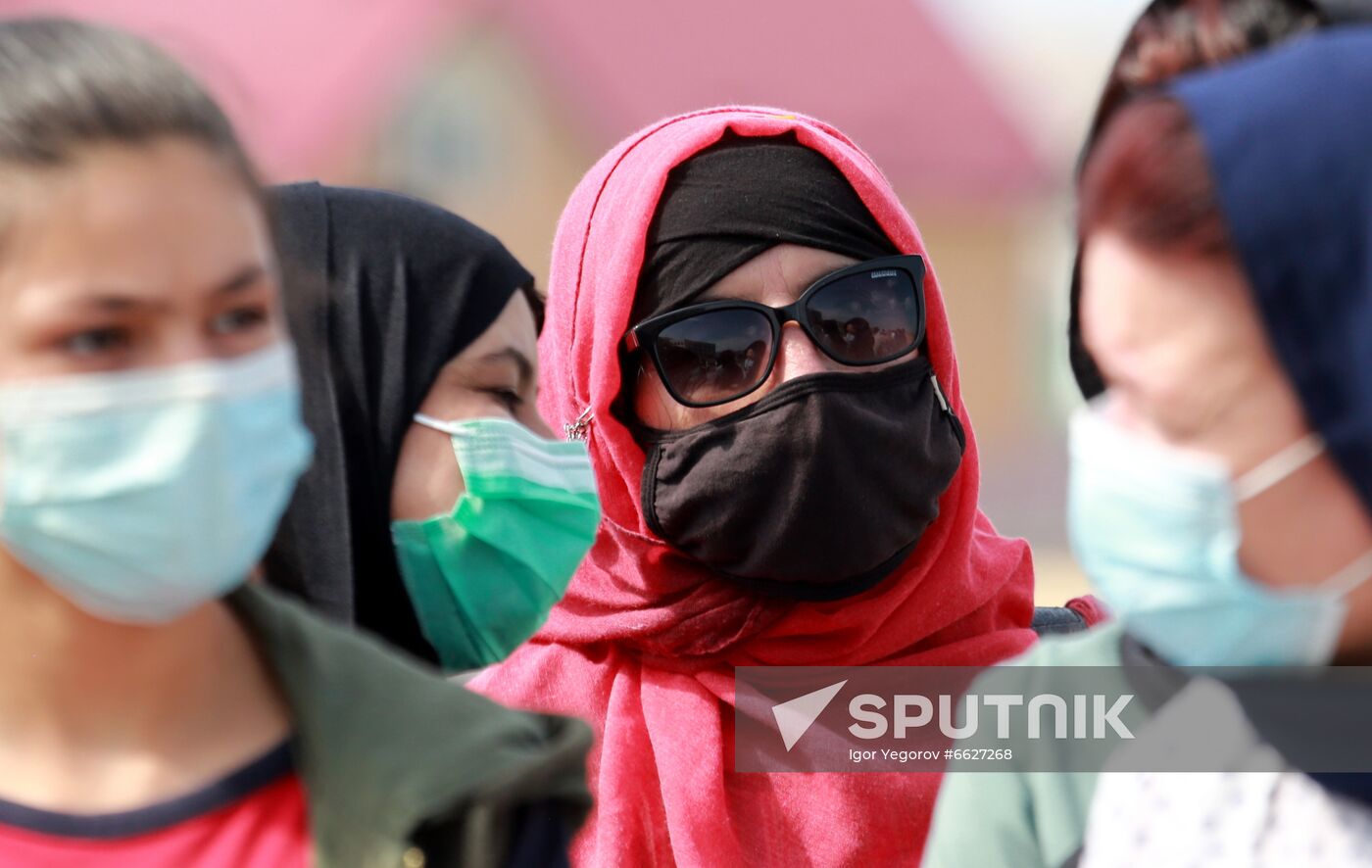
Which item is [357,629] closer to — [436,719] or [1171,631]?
[436,719]

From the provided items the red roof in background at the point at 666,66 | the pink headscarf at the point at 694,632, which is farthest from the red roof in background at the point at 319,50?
the pink headscarf at the point at 694,632

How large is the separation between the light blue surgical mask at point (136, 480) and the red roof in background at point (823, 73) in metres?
15.9

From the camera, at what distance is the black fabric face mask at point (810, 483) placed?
9.48ft

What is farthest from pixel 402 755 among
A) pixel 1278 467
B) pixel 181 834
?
pixel 1278 467

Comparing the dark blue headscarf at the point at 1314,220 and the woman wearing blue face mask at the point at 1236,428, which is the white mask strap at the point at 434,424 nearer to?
the woman wearing blue face mask at the point at 1236,428

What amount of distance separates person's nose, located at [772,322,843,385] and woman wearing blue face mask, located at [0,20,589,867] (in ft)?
3.78

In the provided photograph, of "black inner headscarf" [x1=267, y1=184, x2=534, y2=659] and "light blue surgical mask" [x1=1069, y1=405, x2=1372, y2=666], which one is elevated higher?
"light blue surgical mask" [x1=1069, y1=405, x2=1372, y2=666]

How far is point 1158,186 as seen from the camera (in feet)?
5.71

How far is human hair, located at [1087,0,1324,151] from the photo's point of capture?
2072 mm

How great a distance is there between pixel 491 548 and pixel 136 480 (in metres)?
1.10

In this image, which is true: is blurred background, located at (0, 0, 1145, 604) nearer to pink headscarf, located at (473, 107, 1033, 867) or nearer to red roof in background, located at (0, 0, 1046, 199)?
red roof in background, located at (0, 0, 1046, 199)

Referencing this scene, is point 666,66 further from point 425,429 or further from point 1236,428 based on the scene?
point 1236,428

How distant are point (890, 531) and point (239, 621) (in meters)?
1.31

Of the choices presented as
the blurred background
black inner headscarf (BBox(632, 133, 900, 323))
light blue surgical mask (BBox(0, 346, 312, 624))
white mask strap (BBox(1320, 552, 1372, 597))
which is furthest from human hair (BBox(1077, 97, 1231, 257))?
the blurred background
